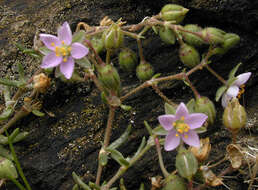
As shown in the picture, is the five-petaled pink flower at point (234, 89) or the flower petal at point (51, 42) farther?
the five-petaled pink flower at point (234, 89)

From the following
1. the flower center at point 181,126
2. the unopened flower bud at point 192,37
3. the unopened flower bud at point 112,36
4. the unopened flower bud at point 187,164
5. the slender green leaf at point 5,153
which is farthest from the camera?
the unopened flower bud at point 192,37

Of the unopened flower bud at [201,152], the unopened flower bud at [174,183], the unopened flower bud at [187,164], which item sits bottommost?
the unopened flower bud at [174,183]

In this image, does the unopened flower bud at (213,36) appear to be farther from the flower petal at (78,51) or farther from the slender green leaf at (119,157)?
the slender green leaf at (119,157)


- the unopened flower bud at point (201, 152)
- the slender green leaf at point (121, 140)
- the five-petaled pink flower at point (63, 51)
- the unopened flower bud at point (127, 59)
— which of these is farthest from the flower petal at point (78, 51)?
the unopened flower bud at point (201, 152)

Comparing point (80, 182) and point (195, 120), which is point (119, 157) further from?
point (195, 120)

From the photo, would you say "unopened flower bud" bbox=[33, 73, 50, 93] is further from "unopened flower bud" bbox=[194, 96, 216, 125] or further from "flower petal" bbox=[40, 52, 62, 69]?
"unopened flower bud" bbox=[194, 96, 216, 125]

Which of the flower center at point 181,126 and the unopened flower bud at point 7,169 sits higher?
the flower center at point 181,126

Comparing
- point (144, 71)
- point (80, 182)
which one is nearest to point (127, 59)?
point (144, 71)
